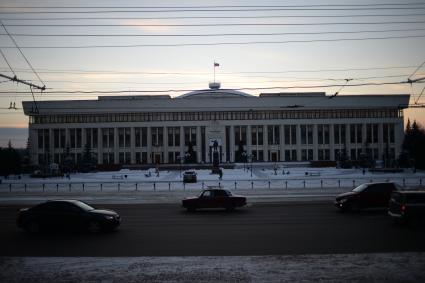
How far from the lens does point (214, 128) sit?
122625mm

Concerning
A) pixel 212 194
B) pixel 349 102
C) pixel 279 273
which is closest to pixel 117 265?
pixel 279 273

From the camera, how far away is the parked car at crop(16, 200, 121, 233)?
57.1ft

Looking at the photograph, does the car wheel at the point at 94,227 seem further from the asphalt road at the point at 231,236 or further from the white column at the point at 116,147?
Result: the white column at the point at 116,147

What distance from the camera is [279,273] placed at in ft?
35.8

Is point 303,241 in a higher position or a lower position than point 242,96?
lower

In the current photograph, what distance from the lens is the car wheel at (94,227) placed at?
1739cm

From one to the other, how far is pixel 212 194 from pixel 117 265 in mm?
13142

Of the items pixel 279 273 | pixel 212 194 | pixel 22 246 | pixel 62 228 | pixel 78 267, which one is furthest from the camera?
pixel 212 194

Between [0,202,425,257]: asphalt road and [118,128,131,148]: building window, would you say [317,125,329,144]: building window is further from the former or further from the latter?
[0,202,425,257]: asphalt road

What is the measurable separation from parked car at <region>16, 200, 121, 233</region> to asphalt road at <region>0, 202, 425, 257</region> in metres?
0.39

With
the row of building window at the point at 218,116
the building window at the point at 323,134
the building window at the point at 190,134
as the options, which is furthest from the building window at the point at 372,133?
the building window at the point at 190,134

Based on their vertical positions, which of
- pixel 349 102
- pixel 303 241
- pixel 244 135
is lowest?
pixel 303 241

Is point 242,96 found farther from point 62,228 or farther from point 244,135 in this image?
point 62,228

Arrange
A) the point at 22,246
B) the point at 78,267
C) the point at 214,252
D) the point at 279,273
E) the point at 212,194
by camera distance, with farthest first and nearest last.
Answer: the point at 212,194 → the point at 22,246 → the point at 214,252 → the point at 78,267 → the point at 279,273
